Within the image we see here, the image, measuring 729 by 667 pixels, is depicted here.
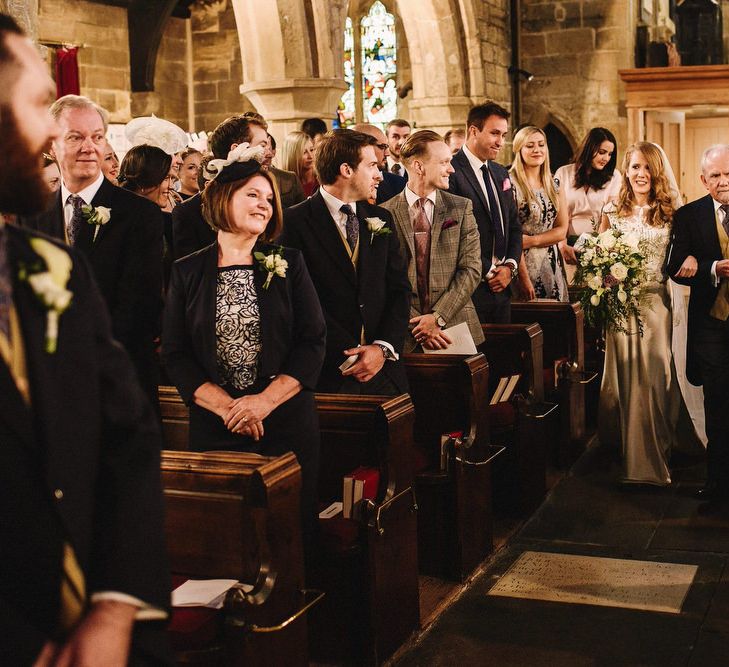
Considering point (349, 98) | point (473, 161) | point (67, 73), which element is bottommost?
point (473, 161)

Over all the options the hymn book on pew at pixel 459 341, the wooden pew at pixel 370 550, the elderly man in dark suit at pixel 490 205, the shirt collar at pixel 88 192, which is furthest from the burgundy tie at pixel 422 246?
the shirt collar at pixel 88 192

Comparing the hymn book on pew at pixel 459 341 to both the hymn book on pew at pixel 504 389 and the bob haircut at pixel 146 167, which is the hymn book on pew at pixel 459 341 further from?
the bob haircut at pixel 146 167

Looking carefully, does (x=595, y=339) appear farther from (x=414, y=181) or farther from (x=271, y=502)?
(x=271, y=502)

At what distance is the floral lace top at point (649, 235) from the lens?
5.23 metres

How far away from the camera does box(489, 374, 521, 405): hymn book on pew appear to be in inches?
194

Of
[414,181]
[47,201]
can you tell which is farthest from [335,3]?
[47,201]

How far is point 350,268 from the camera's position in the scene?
4.02 metres

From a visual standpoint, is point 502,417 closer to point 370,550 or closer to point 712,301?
point 712,301

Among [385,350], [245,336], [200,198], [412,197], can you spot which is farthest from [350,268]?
[245,336]

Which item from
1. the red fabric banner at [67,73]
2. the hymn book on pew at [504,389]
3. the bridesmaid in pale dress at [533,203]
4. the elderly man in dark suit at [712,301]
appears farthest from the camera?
the red fabric banner at [67,73]

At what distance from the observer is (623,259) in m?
5.18

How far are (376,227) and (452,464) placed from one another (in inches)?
37.2

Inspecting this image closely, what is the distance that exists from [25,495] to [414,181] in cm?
352

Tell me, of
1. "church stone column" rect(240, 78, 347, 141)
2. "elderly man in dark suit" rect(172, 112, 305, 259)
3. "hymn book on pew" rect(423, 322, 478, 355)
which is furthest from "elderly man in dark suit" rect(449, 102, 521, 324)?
"church stone column" rect(240, 78, 347, 141)
